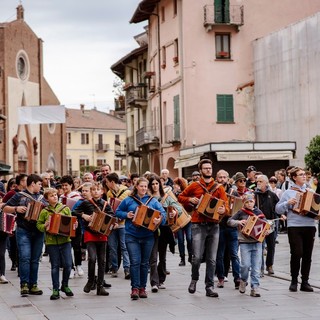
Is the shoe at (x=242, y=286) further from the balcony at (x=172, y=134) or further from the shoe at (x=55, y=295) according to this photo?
the balcony at (x=172, y=134)

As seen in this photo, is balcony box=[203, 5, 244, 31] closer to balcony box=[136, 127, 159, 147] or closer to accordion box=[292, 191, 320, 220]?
balcony box=[136, 127, 159, 147]

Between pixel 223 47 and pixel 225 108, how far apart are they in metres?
3.22

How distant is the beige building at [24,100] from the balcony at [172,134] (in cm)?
1865

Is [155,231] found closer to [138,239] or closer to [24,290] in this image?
[138,239]

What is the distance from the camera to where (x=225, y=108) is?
44594 mm

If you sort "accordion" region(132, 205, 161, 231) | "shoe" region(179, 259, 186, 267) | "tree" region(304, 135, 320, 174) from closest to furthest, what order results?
1. "accordion" region(132, 205, 161, 231)
2. "shoe" region(179, 259, 186, 267)
3. "tree" region(304, 135, 320, 174)

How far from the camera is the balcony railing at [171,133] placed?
149 feet

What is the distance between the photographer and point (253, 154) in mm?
36969

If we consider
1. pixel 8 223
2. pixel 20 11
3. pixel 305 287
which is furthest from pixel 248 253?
pixel 20 11

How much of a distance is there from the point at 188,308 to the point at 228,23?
1328 inches

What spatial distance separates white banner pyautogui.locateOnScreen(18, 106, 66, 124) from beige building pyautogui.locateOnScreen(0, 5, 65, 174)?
2253mm

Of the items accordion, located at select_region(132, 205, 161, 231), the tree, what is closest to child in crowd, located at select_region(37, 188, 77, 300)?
accordion, located at select_region(132, 205, 161, 231)

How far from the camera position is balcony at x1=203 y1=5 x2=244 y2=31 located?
44.1m

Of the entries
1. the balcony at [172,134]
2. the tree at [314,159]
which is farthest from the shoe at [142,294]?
the balcony at [172,134]
